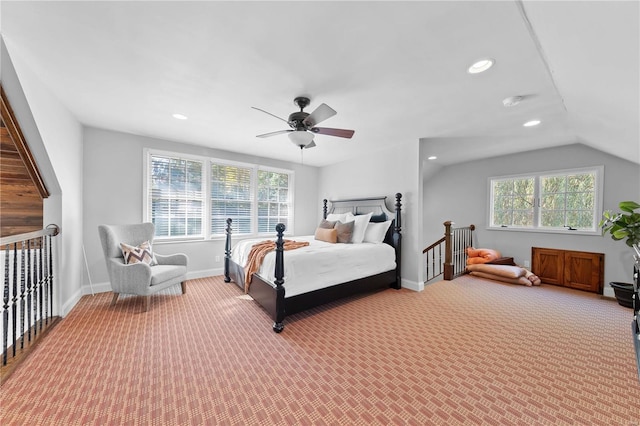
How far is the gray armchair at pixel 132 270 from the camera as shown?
288 centimetres

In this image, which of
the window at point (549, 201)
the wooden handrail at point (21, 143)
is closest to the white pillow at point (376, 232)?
the window at point (549, 201)

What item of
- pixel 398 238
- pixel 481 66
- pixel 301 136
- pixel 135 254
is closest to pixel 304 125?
pixel 301 136

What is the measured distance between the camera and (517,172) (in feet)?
15.6

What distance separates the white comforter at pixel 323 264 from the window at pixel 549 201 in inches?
119

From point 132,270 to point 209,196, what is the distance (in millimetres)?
1885

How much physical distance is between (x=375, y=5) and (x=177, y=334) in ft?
10.2

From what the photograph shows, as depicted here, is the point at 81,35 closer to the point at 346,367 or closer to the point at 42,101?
the point at 42,101

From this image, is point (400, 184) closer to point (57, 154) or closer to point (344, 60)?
point (344, 60)

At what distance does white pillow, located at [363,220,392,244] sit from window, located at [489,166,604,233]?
284 centimetres

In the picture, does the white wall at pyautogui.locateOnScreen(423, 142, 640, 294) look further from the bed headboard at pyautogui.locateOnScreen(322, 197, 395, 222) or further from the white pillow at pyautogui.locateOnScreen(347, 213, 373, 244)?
the white pillow at pyautogui.locateOnScreen(347, 213, 373, 244)

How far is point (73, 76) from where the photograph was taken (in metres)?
2.14

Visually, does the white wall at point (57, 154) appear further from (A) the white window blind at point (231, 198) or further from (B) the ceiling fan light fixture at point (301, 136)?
(B) the ceiling fan light fixture at point (301, 136)

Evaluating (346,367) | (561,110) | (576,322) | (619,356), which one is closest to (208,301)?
(346,367)

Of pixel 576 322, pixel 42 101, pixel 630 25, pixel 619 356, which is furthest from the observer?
pixel 576 322
